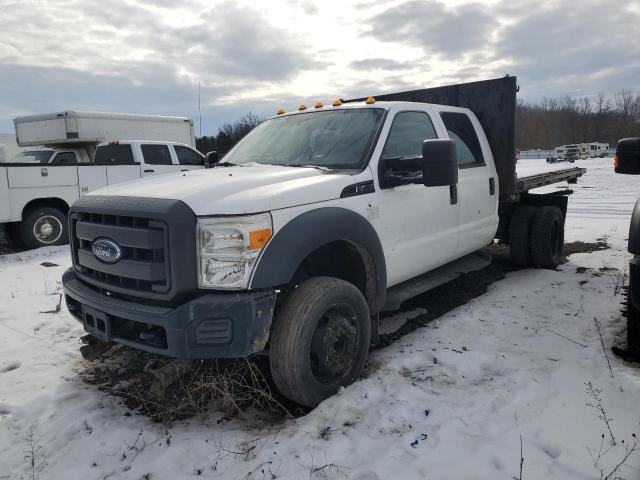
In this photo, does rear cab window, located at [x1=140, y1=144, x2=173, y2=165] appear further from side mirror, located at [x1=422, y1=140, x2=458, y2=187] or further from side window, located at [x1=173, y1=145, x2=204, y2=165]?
side mirror, located at [x1=422, y1=140, x2=458, y2=187]

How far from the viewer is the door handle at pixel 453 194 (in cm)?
441

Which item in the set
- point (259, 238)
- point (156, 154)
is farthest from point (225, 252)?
point (156, 154)

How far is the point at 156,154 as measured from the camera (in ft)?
36.8

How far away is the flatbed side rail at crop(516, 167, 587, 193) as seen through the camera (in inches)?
220

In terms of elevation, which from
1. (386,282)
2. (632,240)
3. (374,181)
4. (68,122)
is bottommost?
(386,282)

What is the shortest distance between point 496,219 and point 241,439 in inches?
148

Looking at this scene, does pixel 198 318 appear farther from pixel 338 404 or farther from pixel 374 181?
pixel 374 181

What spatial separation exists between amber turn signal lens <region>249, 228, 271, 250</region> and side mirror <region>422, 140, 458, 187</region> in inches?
48.5

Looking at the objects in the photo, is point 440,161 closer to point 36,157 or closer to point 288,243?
A: point 288,243

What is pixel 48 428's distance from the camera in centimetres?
290

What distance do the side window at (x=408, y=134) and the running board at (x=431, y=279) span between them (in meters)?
1.09

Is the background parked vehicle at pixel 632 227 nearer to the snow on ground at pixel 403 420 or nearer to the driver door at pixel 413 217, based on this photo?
the snow on ground at pixel 403 420

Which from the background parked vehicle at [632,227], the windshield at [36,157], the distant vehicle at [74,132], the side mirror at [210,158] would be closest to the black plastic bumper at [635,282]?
the background parked vehicle at [632,227]

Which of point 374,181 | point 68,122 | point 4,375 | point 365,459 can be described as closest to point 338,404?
point 365,459
